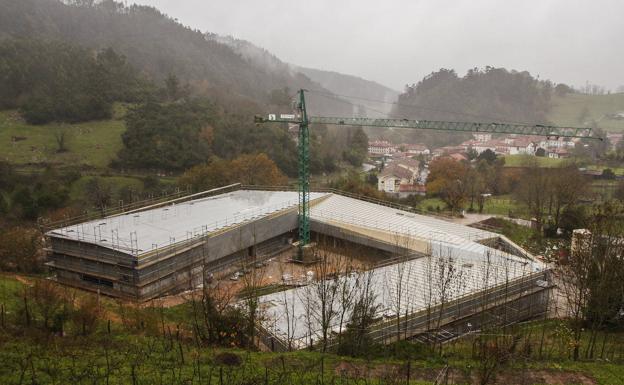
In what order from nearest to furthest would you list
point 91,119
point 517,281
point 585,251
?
point 585,251 → point 517,281 → point 91,119

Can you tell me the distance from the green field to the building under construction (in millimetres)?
64032

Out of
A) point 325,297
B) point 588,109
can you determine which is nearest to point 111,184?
point 325,297

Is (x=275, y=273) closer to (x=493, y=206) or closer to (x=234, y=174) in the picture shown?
(x=234, y=174)

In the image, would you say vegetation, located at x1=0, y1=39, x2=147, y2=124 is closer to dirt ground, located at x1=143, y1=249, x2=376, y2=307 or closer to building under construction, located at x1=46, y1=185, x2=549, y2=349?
building under construction, located at x1=46, y1=185, x2=549, y2=349

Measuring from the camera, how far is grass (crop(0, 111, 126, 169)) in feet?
117

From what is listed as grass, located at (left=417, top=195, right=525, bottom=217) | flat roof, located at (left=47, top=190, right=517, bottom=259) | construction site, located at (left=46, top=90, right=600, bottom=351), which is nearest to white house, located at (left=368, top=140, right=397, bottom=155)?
grass, located at (left=417, top=195, right=525, bottom=217)

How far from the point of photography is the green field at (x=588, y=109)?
7319 cm

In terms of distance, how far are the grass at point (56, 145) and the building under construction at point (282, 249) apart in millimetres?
17521

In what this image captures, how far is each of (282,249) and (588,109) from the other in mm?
75986

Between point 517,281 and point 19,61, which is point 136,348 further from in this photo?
point 19,61

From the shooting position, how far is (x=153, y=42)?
7844cm

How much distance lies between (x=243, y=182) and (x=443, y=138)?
53.6m

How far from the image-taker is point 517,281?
14.4m

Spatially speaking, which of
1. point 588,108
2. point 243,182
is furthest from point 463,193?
point 588,108
